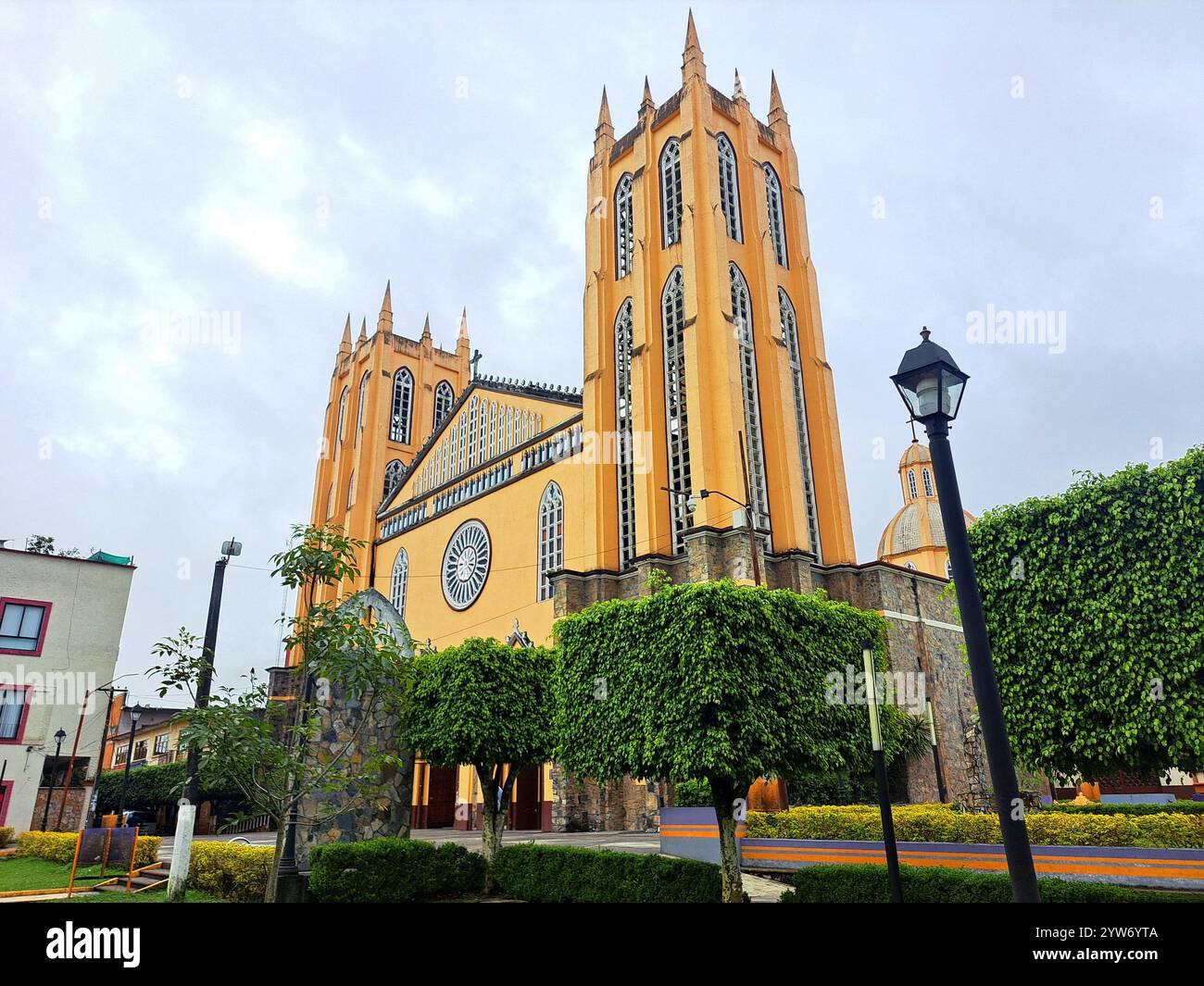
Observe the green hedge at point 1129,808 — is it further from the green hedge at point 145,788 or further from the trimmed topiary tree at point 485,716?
the green hedge at point 145,788

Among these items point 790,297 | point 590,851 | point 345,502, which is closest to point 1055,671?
point 590,851

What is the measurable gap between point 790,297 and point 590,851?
1083 inches

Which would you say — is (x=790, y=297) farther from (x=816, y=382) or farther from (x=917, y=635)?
(x=917, y=635)

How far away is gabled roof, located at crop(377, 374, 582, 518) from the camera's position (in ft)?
121

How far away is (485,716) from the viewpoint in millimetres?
16359

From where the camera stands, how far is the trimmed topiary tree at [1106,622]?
1082 centimetres

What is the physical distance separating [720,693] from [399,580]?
35397mm

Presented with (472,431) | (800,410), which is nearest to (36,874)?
(800,410)

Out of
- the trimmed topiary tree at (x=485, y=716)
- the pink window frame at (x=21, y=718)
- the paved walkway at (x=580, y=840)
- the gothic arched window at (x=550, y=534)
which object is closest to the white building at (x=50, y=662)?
the pink window frame at (x=21, y=718)

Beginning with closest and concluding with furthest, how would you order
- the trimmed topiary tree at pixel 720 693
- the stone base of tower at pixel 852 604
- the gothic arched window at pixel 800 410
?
the trimmed topiary tree at pixel 720 693 → the stone base of tower at pixel 852 604 → the gothic arched window at pixel 800 410


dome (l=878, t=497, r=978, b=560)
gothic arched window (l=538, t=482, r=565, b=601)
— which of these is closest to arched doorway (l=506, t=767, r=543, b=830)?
gothic arched window (l=538, t=482, r=565, b=601)

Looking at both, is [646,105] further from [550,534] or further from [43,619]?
[43,619]

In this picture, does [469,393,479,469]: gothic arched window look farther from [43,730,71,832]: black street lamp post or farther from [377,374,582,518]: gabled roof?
[43,730,71,832]: black street lamp post

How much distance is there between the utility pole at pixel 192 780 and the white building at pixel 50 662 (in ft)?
43.4
